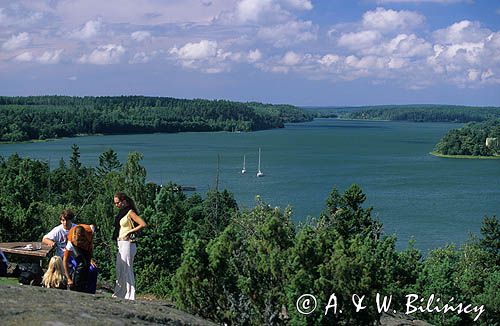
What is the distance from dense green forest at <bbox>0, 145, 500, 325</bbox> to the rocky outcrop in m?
3.72

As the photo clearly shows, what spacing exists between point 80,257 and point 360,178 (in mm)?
52680

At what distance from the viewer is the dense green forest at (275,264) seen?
344 inches

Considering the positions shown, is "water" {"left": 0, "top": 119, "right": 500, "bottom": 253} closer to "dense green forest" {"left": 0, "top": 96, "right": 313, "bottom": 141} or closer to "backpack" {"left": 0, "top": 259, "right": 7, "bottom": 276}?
"dense green forest" {"left": 0, "top": 96, "right": 313, "bottom": 141}

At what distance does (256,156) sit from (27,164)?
43261 millimetres

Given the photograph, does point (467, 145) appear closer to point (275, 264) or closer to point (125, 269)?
point (275, 264)

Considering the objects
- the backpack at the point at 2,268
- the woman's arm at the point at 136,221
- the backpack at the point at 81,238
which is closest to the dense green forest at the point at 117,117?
the backpack at the point at 2,268

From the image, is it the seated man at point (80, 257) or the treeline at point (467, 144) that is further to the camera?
the treeline at point (467, 144)

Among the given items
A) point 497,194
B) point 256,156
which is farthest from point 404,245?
point 256,156

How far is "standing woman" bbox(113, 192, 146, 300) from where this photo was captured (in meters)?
7.11

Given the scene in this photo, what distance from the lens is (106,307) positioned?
4.34 metres

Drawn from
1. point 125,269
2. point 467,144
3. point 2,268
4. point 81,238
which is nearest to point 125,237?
point 125,269

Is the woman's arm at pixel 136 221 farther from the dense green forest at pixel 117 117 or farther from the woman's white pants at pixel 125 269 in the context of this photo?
the dense green forest at pixel 117 117

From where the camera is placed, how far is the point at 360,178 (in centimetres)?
5825

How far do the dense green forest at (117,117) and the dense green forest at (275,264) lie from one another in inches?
3273
